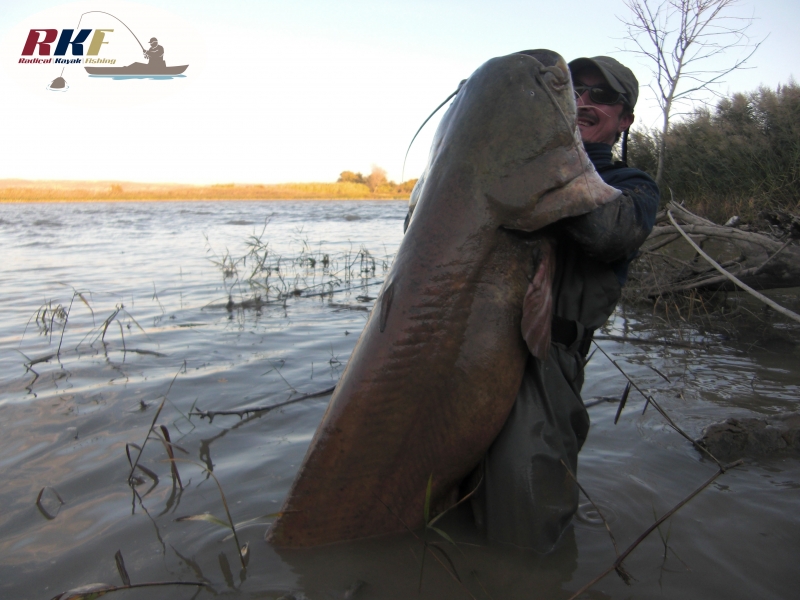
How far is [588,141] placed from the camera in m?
2.42

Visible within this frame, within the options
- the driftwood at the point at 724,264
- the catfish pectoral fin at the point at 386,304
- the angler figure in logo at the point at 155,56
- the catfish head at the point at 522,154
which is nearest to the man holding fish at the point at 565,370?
the catfish head at the point at 522,154

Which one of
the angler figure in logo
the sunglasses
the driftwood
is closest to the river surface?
the driftwood

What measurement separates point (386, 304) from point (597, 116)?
1.26m

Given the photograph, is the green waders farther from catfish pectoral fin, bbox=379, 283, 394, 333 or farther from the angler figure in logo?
the angler figure in logo

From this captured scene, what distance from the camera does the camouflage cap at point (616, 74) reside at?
2.27 metres

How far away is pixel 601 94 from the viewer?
2.34m

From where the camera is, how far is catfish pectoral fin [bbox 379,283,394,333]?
1922mm

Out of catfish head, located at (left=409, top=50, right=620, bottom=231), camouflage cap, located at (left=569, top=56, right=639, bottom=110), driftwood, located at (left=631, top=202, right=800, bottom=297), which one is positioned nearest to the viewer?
catfish head, located at (left=409, top=50, right=620, bottom=231)

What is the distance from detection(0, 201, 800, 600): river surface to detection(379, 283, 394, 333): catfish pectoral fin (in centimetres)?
84

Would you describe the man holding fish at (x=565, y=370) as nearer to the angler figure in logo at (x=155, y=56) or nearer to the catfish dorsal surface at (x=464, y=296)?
the catfish dorsal surface at (x=464, y=296)

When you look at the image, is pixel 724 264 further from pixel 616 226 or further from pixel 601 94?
pixel 616 226

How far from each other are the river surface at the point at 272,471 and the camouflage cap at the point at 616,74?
5.61 feet

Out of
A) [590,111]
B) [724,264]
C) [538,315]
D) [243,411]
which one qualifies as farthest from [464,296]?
[724,264]

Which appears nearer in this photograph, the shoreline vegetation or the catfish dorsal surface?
the catfish dorsal surface
